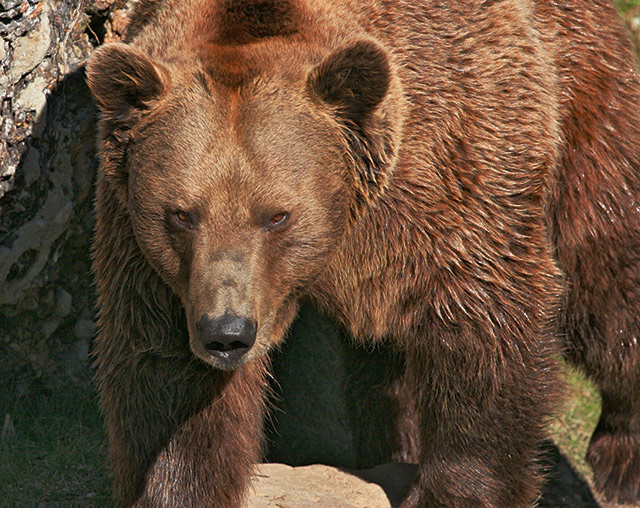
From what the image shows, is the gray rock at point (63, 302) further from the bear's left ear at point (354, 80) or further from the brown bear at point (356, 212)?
the bear's left ear at point (354, 80)

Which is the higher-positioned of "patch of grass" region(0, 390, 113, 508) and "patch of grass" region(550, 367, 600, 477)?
"patch of grass" region(0, 390, 113, 508)

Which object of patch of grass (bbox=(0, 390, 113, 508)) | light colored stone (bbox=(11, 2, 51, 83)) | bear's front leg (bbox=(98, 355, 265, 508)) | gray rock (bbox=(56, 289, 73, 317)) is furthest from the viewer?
gray rock (bbox=(56, 289, 73, 317))

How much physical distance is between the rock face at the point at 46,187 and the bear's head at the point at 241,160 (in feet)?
3.45

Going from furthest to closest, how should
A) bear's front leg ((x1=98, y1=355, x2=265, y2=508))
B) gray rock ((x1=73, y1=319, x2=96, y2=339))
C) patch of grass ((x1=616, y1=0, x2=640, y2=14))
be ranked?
patch of grass ((x1=616, y1=0, x2=640, y2=14))
gray rock ((x1=73, y1=319, x2=96, y2=339))
bear's front leg ((x1=98, y1=355, x2=265, y2=508))

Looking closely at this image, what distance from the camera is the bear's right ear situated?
12.9 ft

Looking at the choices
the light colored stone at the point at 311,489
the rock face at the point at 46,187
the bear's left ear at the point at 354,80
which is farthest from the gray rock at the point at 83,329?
the bear's left ear at the point at 354,80

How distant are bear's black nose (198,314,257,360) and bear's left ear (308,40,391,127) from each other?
3.43ft

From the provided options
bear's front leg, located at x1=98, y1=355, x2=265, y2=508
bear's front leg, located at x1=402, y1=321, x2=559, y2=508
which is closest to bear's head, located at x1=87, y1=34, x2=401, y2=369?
bear's front leg, located at x1=98, y1=355, x2=265, y2=508

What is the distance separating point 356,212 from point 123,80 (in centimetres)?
116

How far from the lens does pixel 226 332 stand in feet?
12.0

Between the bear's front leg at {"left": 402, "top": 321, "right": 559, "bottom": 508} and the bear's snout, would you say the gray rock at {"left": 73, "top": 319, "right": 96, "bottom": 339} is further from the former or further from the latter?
the bear's snout

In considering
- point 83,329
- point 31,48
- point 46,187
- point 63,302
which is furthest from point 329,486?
point 31,48

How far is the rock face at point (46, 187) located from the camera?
504 cm

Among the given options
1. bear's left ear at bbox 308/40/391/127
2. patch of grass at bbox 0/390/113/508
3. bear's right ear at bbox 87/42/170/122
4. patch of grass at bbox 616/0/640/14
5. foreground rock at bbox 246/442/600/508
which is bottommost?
patch of grass at bbox 616/0/640/14
